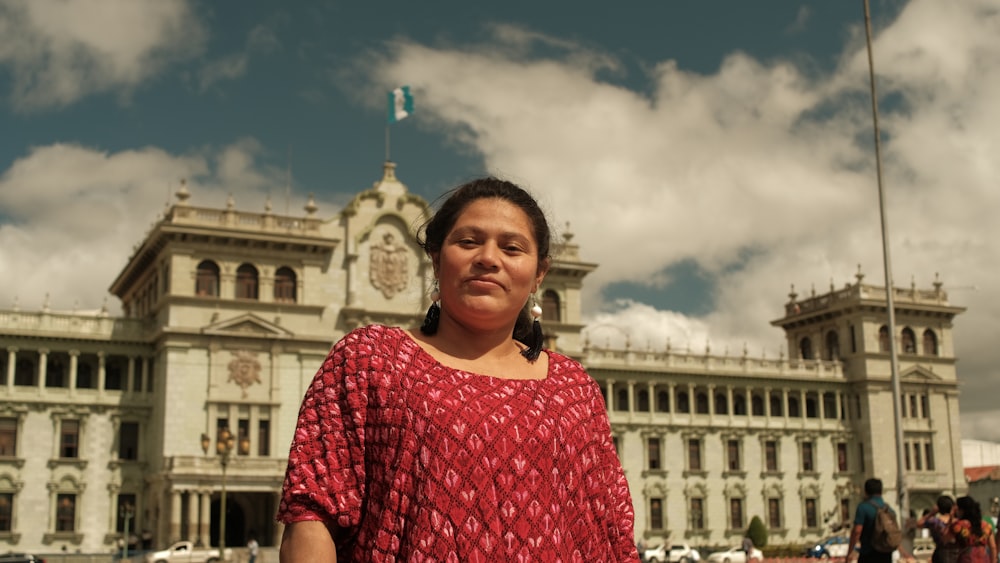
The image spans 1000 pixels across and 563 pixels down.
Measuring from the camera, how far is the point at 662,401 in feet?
208

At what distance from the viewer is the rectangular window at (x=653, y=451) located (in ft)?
201

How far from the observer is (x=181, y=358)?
48062 millimetres

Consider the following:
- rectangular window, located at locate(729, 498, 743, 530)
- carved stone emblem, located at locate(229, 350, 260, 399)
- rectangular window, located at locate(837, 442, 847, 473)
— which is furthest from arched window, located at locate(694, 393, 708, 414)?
carved stone emblem, located at locate(229, 350, 260, 399)

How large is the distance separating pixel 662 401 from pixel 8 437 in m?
32.7

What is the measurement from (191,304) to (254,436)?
19.8 ft

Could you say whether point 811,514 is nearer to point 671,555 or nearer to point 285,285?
point 671,555

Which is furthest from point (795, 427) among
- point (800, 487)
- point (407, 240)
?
point (407, 240)

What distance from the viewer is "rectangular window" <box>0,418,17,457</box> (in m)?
47.7

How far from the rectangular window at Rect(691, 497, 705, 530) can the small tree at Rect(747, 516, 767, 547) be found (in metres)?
2.43

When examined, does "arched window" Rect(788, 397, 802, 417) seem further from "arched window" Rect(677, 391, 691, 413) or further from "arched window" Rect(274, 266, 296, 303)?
"arched window" Rect(274, 266, 296, 303)

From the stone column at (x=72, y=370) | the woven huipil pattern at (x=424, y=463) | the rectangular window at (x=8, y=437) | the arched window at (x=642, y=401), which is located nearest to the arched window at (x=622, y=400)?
the arched window at (x=642, y=401)

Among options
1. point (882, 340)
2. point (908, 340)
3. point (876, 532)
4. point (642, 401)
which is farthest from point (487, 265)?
point (908, 340)

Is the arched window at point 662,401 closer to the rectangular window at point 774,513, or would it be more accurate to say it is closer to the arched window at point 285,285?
the rectangular window at point 774,513

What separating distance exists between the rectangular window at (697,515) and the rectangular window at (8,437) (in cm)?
3289
